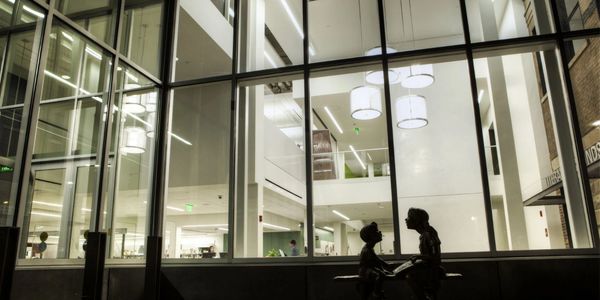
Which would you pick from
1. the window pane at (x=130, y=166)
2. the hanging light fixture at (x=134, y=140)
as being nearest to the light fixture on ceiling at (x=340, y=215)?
the window pane at (x=130, y=166)

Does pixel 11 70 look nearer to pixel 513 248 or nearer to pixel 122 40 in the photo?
pixel 122 40

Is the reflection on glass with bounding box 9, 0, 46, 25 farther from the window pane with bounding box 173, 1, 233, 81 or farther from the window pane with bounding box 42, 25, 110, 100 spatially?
the window pane with bounding box 173, 1, 233, 81

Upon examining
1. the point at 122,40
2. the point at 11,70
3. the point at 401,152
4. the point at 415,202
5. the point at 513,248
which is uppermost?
the point at 122,40

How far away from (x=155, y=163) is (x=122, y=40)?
1772 millimetres

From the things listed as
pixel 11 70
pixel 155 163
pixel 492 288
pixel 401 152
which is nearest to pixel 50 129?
pixel 11 70

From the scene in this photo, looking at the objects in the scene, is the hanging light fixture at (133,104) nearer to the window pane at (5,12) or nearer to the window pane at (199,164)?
the window pane at (199,164)

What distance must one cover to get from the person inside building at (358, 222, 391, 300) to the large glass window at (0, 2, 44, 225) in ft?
10.9

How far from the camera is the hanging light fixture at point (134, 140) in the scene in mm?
5789

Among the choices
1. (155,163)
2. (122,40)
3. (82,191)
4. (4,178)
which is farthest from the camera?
(155,163)

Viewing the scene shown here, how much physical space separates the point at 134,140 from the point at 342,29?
333cm

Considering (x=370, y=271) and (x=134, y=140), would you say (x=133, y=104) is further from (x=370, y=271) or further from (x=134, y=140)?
(x=370, y=271)

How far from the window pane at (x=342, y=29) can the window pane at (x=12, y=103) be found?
3431mm

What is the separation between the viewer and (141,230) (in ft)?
19.5

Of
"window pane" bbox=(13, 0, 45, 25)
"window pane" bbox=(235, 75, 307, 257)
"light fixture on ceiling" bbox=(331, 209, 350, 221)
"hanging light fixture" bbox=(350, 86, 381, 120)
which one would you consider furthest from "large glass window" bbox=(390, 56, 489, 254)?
"window pane" bbox=(13, 0, 45, 25)
